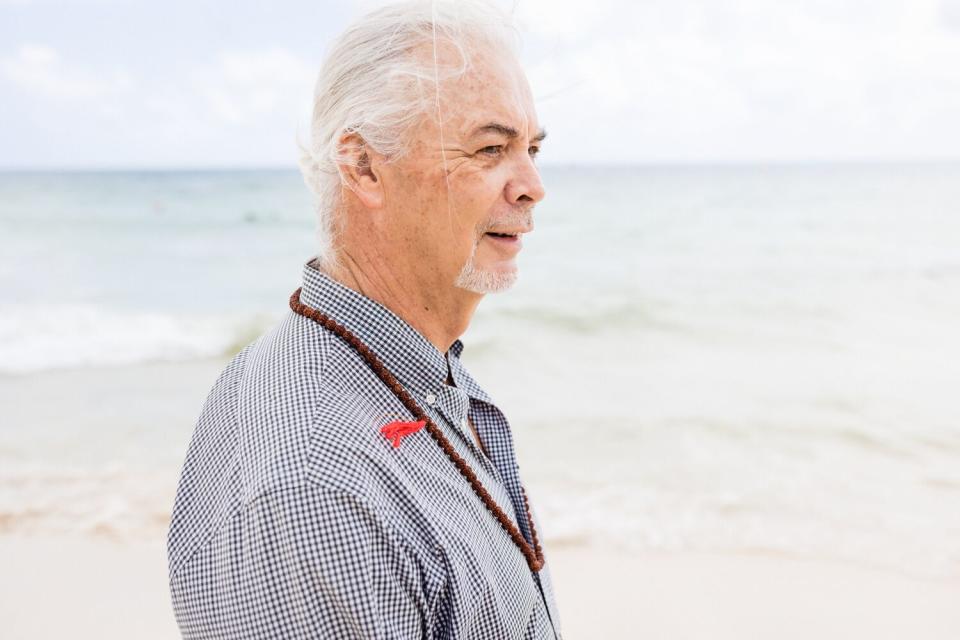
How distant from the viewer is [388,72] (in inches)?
53.9

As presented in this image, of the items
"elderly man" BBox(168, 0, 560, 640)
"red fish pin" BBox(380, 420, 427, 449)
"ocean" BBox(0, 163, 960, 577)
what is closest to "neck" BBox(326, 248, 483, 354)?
"elderly man" BBox(168, 0, 560, 640)

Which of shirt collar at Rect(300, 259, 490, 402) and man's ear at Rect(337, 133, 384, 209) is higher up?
man's ear at Rect(337, 133, 384, 209)

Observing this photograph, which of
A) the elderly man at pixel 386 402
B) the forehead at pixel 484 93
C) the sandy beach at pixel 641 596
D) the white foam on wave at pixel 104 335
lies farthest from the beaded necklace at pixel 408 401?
the white foam on wave at pixel 104 335

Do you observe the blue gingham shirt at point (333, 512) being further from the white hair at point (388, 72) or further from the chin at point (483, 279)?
the white hair at point (388, 72)

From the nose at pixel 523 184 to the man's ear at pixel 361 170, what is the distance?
Answer: 226 mm

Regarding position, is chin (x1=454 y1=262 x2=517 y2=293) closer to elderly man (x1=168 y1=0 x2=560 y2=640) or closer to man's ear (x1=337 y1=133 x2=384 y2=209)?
elderly man (x1=168 y1=0 x2=560 y2=640)

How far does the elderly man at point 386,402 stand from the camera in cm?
101

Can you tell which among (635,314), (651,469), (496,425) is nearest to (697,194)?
(635,314)

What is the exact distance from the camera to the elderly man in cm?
101

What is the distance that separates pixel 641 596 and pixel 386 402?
3196 millimetres

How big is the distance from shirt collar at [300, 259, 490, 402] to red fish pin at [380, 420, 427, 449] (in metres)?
0.11

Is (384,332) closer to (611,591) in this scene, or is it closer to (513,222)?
(513,222)

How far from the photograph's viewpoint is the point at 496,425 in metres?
1.67

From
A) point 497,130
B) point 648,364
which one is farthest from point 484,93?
point 648,364
